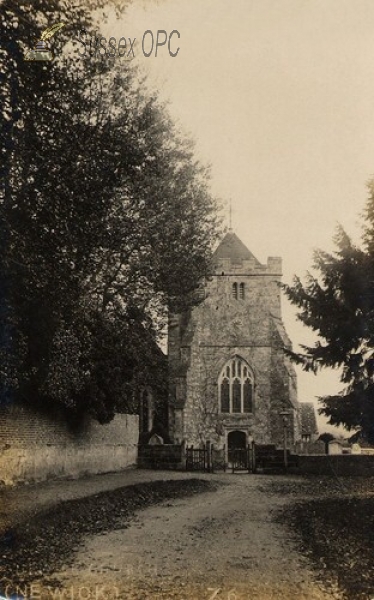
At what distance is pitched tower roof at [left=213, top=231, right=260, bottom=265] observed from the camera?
3586cm

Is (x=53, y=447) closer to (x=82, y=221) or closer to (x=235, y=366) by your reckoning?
(x=82, y=221)

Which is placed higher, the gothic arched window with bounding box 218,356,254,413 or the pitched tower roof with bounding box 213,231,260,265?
the pitched tower roof with bounding box 213,231,260,265

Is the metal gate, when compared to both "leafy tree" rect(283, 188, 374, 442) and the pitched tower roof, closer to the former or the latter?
"leafy tree" rect(283, 188, 374, 442)

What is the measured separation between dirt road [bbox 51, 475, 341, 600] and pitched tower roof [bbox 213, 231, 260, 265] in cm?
2655

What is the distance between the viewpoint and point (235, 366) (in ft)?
109

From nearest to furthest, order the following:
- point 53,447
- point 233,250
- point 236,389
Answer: point 53,447 → point 236,389 → point 233,250

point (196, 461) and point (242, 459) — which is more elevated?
point (242, 459)

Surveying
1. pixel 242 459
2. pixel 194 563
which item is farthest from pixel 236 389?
pixel 194 563

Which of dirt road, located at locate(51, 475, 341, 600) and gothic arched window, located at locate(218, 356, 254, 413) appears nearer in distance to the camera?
dirt road, located at locate(51, 475, 341, 600)

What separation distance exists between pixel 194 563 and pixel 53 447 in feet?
27.5

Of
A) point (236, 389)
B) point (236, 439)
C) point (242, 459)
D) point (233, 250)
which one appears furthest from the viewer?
point (233, 250)

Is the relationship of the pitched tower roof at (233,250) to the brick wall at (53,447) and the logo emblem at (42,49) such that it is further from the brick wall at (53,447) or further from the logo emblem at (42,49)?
the logo emblem at (42,49)

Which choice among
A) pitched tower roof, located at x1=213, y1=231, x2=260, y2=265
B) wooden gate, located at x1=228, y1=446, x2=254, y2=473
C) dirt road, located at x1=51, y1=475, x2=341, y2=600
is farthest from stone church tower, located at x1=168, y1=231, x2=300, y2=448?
dirt road, located at x1=51, y1=475, x2=341, y2=600

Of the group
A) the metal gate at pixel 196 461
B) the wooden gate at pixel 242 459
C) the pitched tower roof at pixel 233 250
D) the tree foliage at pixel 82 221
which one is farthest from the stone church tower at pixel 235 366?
the tree foliage at pixel 82 221
